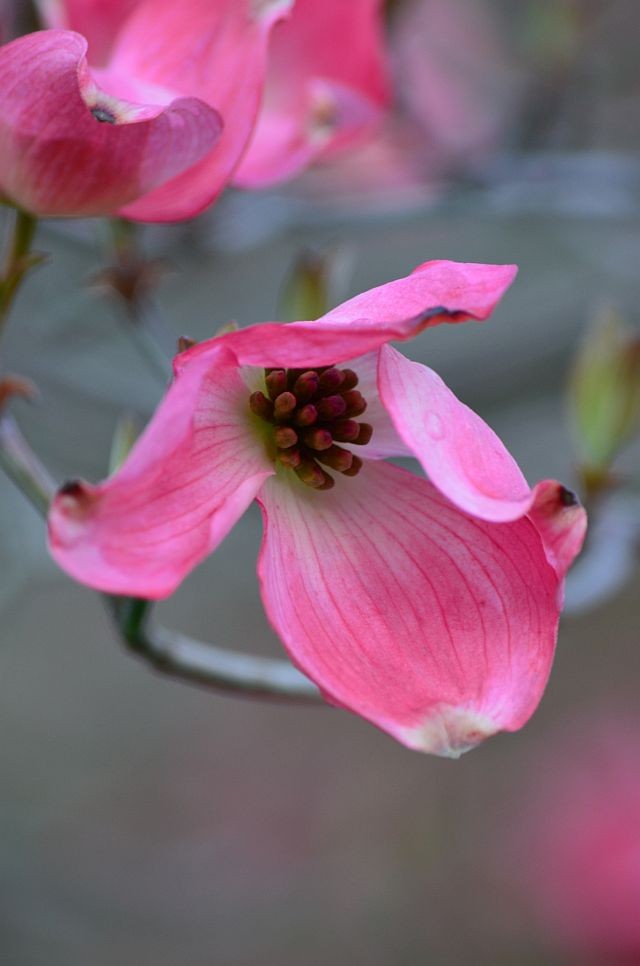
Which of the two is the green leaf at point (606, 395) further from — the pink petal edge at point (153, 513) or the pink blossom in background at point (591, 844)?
the pink blossom in background at point (591, 844)

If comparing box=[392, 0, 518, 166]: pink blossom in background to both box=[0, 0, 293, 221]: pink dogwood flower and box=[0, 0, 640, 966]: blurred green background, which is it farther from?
box=[0, 0, 293, 221]: pink dogwood flower

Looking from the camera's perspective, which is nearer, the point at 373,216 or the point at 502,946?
the point at 373,216

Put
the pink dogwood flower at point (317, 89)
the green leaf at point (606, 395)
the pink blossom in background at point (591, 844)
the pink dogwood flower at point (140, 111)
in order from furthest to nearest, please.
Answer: the pink blossom in background at point (591, 844), the green leaf at point (606, 395), the pink dogwood flower at point (317, 89), the pink dogwood flower at point (140, 111)

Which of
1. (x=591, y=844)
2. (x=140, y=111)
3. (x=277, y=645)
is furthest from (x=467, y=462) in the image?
(x=277, y=645)

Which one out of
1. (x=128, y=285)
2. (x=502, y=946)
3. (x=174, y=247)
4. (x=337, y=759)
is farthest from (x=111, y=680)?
(x=128, y=285)

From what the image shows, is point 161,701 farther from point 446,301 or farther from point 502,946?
point 446,301

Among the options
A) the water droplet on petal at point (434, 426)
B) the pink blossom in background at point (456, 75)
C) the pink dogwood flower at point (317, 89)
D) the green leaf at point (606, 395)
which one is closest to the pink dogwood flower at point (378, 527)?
the water droplet on petal at point (434, 426)

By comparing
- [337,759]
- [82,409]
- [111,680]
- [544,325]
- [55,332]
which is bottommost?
[337,759]
